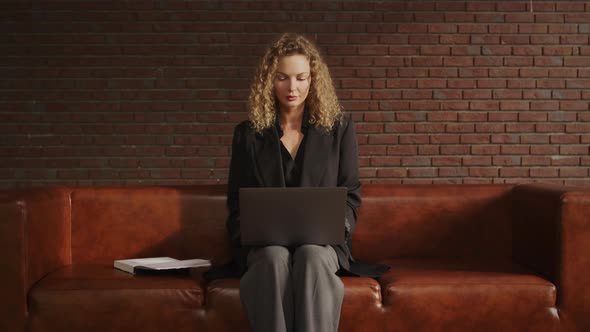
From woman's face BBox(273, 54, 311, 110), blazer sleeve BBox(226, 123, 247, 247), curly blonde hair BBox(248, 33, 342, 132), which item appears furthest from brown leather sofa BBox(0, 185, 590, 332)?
woman's face BBox(273, 54, 311, 110)

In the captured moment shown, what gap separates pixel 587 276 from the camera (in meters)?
2.62

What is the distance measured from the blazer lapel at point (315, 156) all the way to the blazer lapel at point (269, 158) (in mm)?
101

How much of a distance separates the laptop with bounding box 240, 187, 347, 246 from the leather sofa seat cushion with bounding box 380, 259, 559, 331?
307mm

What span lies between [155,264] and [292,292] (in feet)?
2.11

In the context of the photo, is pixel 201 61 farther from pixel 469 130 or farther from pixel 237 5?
pixel 469 130

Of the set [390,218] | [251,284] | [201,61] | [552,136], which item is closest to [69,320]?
[251,284]

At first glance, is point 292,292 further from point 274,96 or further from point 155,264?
point 274,96

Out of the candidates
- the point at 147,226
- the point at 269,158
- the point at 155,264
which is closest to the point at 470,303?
the point at 269,158

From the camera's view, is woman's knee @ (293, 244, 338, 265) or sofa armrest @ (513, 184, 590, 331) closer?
woman's knee @ (293, 244, 338, 265)

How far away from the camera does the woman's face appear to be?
2.92m

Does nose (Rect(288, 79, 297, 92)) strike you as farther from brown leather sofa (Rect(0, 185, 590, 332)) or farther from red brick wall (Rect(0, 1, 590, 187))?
red brick wall (Rect(0, 1, 590, 187))

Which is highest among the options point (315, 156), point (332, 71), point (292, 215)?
point (332, 71)

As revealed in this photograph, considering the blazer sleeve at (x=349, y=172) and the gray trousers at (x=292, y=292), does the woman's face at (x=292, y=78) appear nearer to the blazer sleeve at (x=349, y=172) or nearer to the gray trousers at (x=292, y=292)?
the blazer sleeve at (x=349, y=172)

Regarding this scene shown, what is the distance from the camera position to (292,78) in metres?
2.92
